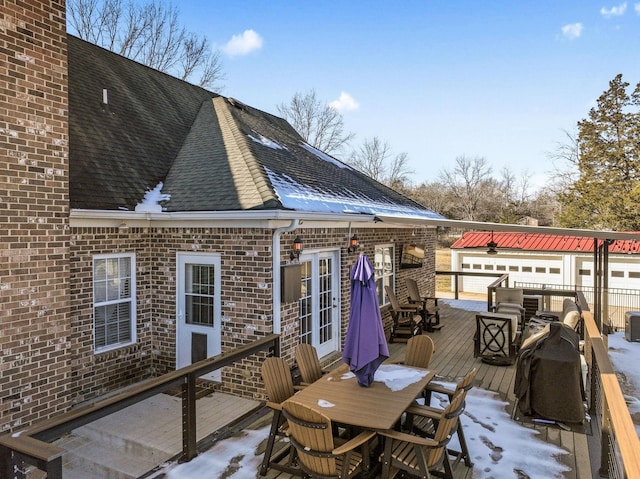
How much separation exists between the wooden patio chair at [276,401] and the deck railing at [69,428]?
0.68 metres

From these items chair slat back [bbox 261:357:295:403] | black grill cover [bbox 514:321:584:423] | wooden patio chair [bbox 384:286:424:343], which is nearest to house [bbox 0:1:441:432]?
wooden patio chair [bbox 384:286:424:343]

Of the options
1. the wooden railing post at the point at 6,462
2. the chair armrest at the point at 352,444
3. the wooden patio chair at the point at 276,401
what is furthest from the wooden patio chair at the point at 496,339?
the wooden railing post at the point at 6,462

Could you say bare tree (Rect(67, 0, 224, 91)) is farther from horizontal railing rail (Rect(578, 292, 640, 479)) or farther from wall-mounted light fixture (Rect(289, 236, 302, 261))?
horizontal railing rail (Rect(578, 292, 640, 479))

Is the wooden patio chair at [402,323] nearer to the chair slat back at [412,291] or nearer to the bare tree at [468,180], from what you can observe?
the chair slat back at [412,291]

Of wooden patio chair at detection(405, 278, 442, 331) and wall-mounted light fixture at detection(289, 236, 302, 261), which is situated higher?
wall-mounted light fixture at detection(289, 236, 302, 261)

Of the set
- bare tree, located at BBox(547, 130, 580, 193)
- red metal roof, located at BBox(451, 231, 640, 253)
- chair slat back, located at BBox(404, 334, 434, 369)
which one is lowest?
chair slat back, located at BBox(404, 334, 434, 369)

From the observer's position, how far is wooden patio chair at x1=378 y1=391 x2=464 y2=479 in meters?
3.81

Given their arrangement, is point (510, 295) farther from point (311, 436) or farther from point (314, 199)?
point (311, 436)

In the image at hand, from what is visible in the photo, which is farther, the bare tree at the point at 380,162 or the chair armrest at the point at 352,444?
the bare tree at the point at 380,162

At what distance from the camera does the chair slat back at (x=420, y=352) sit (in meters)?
5.69

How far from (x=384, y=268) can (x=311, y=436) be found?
24.8 ft

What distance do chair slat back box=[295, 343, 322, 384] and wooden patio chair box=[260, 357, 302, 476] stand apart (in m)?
0.32

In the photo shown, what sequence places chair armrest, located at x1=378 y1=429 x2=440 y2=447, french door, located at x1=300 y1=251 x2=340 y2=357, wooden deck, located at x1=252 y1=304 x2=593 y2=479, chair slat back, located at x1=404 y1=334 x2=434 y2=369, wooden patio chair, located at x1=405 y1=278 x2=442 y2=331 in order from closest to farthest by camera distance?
1. chair armrest, located at x1=378 y1=429 x2=440 y2=447
2. wooden deck, located at x1=252 y1=304 x2=593 y2=479
3. chair slat back, located at x1=404 y1=334 x2=434 y2=369
4. french door, located at x1=300 y1=251 x2=340 y2=357
5. wooden patio chair, located at x1=405 y1=278 x2=442 y2=331

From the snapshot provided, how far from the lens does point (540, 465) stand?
4613 mm
